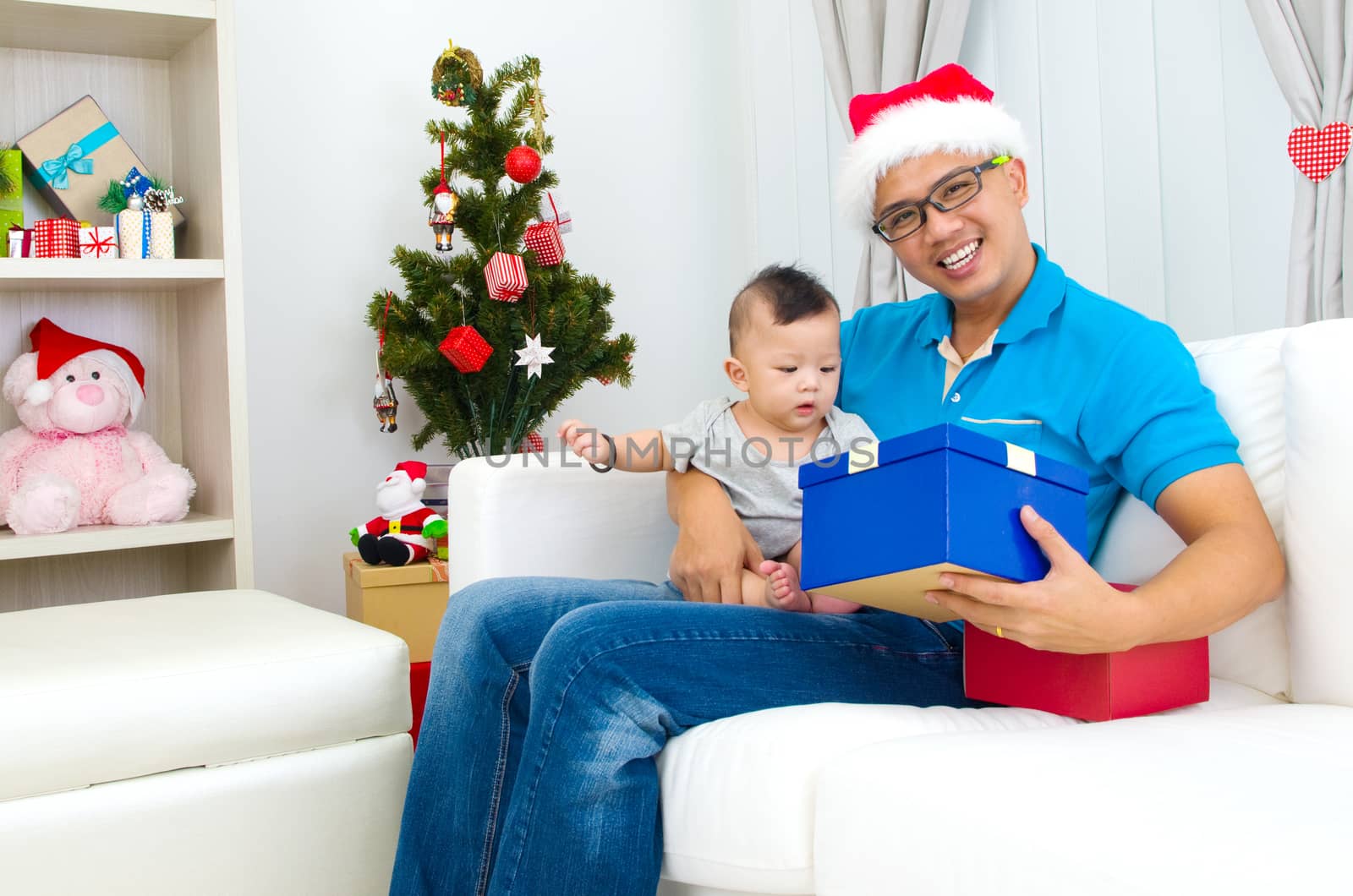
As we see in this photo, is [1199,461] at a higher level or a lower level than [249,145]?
lower

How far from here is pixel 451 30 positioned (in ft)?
9.46

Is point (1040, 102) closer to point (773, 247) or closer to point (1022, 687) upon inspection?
point (773, 247)

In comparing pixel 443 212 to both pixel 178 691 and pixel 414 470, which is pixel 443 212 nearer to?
pixel 414 470

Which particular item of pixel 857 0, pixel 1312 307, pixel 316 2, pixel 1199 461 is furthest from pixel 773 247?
pixel 1199 461

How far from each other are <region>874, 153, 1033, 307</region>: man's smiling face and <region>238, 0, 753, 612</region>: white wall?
176 centimetres

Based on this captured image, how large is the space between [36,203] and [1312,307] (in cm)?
246

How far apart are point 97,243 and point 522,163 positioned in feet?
2.90

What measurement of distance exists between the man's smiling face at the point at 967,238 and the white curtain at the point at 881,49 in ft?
3.52

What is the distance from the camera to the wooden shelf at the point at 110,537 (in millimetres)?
1975

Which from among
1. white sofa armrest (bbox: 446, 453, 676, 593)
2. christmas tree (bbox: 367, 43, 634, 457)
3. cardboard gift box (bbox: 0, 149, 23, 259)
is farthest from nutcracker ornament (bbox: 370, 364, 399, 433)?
white sofa armrest (bbox: 446, 453, 676, 593)

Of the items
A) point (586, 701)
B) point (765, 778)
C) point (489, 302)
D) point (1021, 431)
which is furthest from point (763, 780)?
point (489, 302)

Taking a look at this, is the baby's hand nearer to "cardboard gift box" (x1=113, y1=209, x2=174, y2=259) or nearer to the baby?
the baby

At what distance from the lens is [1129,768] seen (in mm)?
830

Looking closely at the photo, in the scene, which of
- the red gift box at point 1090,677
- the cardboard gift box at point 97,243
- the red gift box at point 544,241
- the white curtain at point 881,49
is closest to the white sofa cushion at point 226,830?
the red gift box at point 1090,677
